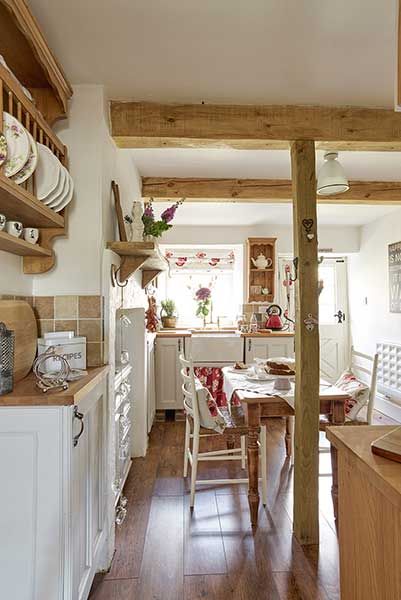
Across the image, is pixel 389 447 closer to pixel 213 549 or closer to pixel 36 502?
pixel 36 502

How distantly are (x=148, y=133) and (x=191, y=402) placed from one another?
1.64m

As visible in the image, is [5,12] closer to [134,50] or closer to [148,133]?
[134,50]

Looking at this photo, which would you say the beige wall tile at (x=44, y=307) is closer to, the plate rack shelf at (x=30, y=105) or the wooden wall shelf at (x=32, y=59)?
the plate rack shelf at (x=30, y=105)

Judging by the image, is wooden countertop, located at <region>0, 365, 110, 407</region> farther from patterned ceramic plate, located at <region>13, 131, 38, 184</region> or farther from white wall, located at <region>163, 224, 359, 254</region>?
white wall, located at <region>163, 224, 359, 254</region>

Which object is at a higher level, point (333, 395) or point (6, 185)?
point (6, 185)

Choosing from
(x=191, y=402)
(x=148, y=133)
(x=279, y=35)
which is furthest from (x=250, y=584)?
(x=279, y=35)

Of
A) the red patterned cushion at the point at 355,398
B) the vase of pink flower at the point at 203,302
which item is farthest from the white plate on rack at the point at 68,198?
the vase of pink flower at the point at 203,302

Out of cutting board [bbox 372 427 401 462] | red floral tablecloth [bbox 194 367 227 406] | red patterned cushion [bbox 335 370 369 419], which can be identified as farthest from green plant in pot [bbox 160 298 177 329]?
cutting board [bbox 372 427 401 462]

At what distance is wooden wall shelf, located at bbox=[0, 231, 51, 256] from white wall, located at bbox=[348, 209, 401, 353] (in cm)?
380

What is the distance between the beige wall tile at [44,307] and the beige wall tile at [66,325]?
42 mm

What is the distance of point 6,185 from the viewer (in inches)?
43.9

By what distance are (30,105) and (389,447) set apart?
5.20 ft

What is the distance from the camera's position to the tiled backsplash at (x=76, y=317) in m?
1.78

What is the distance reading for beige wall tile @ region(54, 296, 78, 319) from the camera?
1785 mm
